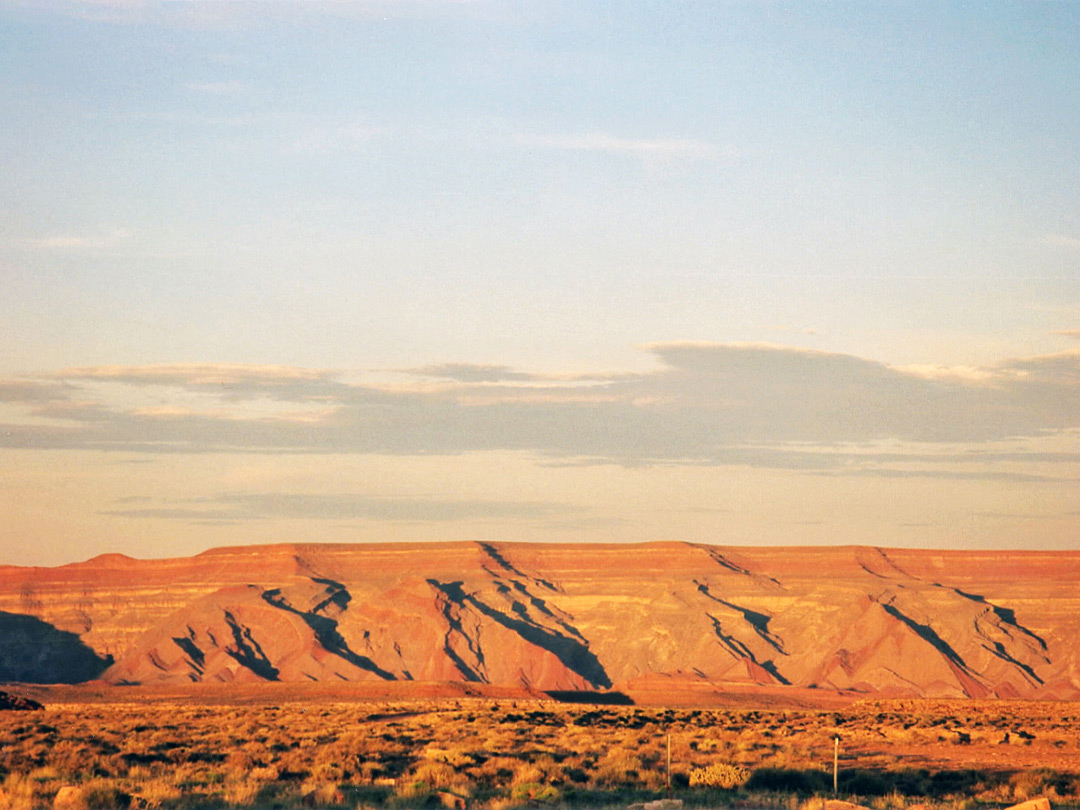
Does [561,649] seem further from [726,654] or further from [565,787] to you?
[565,787]

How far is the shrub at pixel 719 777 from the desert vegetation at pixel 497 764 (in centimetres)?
3

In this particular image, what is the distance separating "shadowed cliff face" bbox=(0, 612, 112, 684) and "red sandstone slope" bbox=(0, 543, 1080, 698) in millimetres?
764

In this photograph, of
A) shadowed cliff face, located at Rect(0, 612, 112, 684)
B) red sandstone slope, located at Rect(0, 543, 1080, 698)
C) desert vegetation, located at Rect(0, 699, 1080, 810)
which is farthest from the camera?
shadowed cliff face, located at Rect(0, 612, 112, 684)

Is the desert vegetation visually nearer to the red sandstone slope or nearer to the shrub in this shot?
the shrub

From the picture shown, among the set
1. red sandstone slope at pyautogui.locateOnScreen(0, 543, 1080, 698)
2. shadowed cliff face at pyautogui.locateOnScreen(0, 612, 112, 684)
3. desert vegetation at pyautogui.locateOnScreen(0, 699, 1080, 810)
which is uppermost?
desert vegetation at pyautogui.locateOnScreen(0, 699, 1080, 810)

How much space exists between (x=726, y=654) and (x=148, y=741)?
89.5m

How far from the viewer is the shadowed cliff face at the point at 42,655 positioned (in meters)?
132

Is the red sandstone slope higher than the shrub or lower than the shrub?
lower

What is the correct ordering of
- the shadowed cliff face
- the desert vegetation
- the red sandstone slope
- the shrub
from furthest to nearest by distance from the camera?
the shadowed cliff face, the red sandstone slope, the shrub, the desert vegetation

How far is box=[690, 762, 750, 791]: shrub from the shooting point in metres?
27.0

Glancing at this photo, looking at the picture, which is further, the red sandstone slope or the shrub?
the red sandstone slope

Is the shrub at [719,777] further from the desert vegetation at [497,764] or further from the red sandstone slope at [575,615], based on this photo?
the red sandstone slope at [575,615]

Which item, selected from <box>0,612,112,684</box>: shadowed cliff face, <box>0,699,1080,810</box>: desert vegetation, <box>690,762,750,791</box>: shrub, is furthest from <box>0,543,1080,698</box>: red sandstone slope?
<box>690,762,750,791</box>: shrub

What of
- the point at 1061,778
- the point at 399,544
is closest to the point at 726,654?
the point at 399,544
